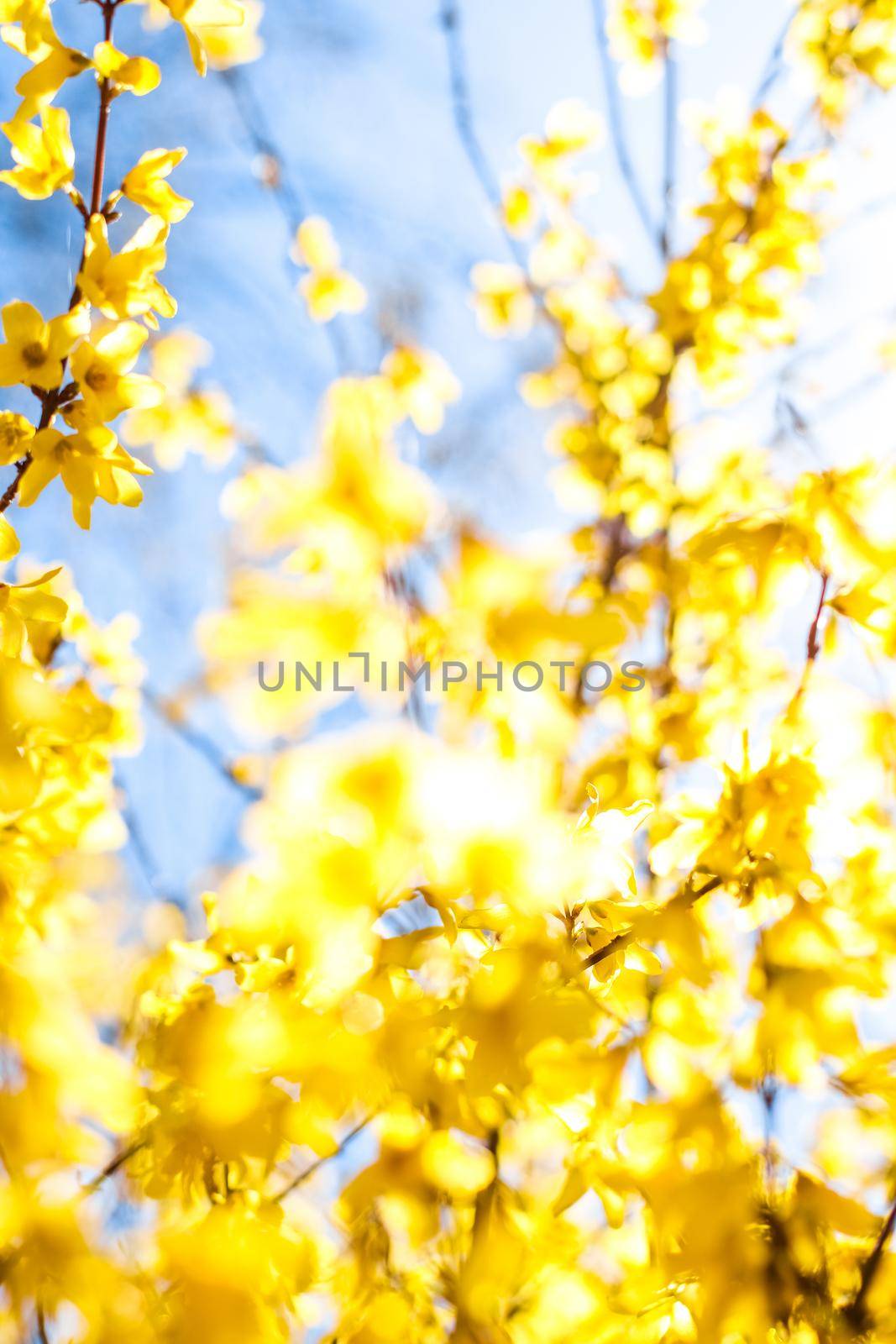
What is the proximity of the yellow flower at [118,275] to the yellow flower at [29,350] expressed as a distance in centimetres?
3

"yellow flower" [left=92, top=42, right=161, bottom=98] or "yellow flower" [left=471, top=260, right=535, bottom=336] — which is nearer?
"yellow flower" [left=92, top=42, right=161, bottom=98]

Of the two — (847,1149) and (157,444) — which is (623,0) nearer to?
(157,444)

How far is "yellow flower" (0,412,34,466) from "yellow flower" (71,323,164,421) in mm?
70

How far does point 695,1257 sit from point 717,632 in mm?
1365

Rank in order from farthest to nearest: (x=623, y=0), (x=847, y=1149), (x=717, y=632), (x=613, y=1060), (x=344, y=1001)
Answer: (x=623, y=0) < (x=717, y=632) < (x=847, y=1149) < (x=613, y=1060) < (x=344, y=1001)

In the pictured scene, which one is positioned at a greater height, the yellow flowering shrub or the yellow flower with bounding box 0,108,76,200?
the yellow flower with bounding box 0,108,76,200

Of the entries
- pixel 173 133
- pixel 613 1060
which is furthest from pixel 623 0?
pixel 613 1060

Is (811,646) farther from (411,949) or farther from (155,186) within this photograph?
(155,186)

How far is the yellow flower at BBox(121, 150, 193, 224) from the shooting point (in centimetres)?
88

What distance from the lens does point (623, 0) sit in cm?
229

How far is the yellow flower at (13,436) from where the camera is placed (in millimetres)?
882

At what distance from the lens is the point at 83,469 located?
2.86 feet

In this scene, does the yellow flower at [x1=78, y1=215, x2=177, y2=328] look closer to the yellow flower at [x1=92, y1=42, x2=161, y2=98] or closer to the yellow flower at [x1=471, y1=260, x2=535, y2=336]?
the yellow flower at [x1=92, y1=42, x2=161, y2=98]

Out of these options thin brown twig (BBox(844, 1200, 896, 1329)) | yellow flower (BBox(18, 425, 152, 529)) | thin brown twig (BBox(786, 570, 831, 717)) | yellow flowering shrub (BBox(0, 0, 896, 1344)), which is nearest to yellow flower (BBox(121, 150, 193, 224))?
yellow flowering shrub (BBox(0, 0, 896, 1344))
